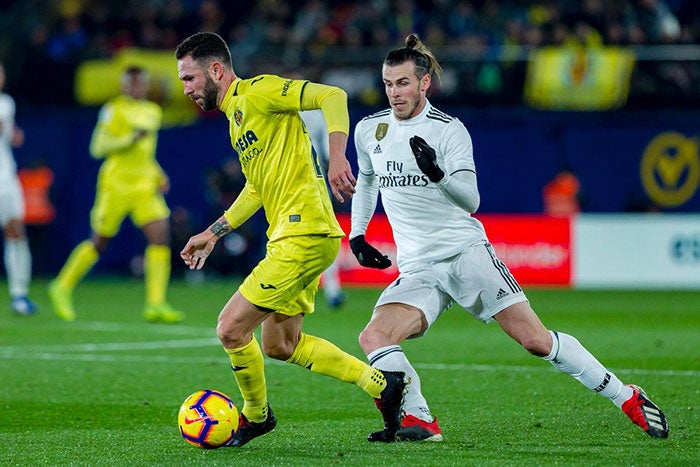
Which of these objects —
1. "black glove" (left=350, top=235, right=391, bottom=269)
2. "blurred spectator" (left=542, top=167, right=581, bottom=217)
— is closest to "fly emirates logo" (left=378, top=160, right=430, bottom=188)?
"black glove" (left=350, top=235, right=391, bottom=269)

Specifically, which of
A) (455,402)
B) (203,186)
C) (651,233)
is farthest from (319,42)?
(455,402)

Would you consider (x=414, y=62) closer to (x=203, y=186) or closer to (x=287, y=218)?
(x=287, y=218)

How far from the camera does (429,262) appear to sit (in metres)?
6.56

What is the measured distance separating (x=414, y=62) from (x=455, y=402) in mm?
2306

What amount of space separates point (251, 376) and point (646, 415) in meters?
1.98

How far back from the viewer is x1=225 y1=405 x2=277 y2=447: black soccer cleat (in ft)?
20.6

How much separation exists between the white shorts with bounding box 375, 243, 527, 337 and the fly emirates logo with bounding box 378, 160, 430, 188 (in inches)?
17.1

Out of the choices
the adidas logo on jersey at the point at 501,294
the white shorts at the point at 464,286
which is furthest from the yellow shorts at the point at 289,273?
the adidas logo on jersey at the point at 501,294

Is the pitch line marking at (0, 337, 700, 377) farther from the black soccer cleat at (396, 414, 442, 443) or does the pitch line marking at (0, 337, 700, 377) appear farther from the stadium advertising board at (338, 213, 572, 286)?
the stadium advertising board at (338, 213, 572, 286)

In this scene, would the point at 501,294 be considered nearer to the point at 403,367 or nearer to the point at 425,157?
the point at 403,367

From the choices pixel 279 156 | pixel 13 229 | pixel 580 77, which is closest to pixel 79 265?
pixel 13 229

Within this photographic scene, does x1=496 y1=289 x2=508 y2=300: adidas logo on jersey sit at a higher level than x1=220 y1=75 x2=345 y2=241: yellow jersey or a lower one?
lower

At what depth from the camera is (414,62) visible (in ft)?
21.0

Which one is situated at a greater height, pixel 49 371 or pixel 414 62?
pixel 414 62
